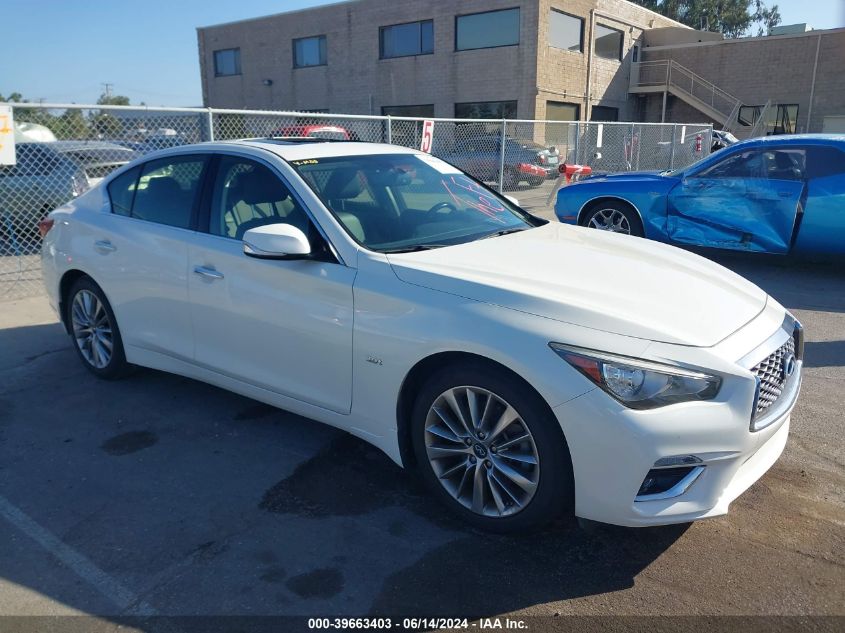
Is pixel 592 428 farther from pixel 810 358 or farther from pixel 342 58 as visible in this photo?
pixel 342 58

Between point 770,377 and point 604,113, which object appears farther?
point 604,113

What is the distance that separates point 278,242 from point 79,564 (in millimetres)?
1672

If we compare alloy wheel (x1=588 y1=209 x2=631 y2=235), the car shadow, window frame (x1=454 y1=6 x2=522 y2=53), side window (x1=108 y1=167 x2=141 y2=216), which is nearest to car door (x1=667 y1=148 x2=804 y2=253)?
alloy wheel (x1=588 y1=209 x2=631 y2=235)

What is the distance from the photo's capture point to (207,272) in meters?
4.05

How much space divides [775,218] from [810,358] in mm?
3167

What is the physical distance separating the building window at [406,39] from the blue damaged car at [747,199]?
23.0 m

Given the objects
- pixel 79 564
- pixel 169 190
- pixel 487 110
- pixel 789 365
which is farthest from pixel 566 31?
pixel 79 564

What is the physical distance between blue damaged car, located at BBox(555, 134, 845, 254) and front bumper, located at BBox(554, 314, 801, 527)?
612cm

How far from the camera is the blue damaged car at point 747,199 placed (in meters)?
7.84

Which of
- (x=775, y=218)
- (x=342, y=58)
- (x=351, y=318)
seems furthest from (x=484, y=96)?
(x=351, y=318)

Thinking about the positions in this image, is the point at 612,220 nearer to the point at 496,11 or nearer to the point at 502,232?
the point at 502,232

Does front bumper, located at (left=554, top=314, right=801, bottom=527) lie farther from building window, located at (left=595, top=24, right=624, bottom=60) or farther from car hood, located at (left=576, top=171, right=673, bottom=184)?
building window, located at (left=595, top=24, right=624, bottom=60)

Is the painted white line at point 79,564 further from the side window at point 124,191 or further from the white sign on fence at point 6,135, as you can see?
the white sign on fence at point 6,135

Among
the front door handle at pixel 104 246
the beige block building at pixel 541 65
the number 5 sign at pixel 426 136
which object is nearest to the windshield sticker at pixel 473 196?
the front door handle at pixel 104 246
